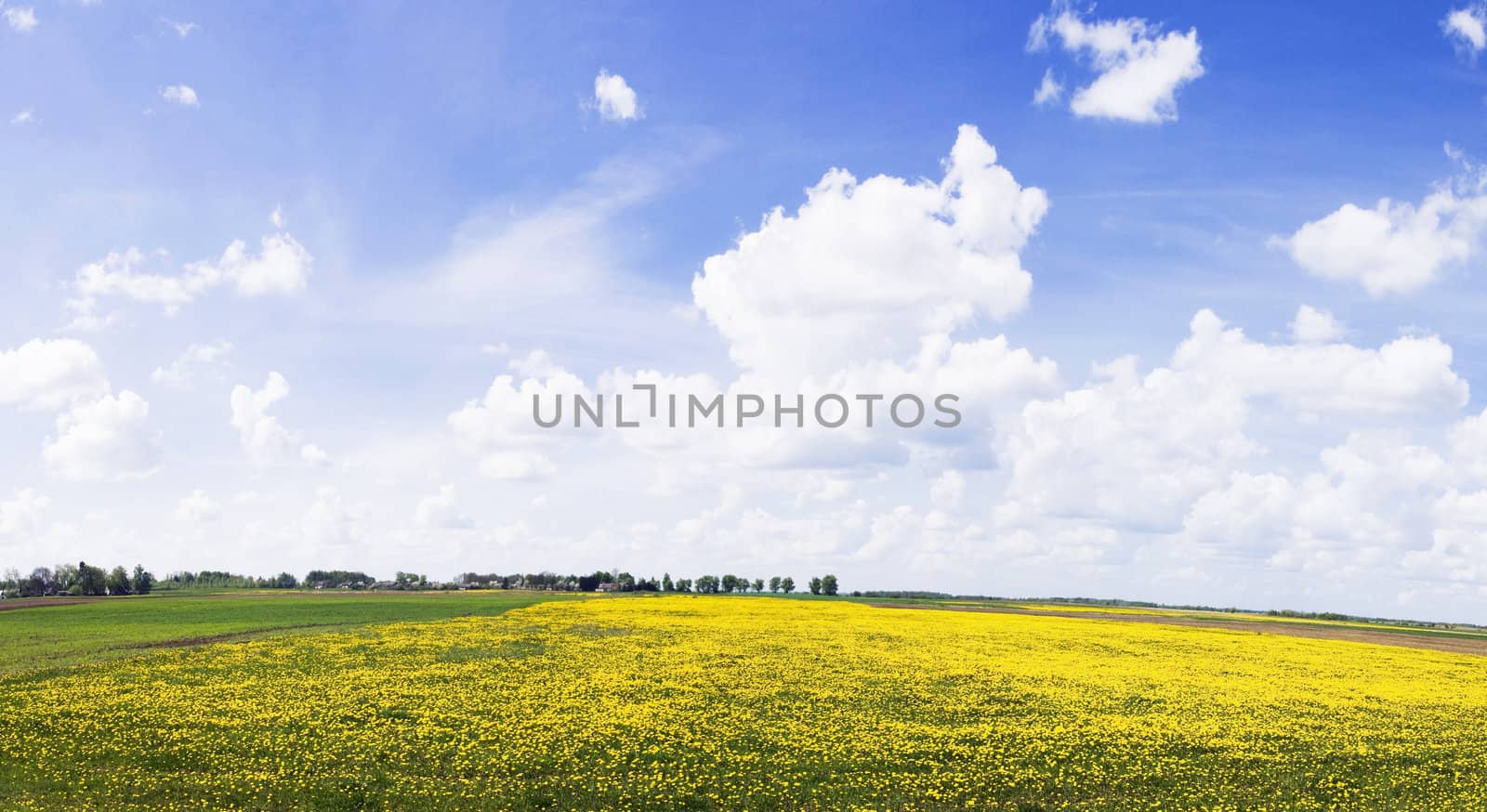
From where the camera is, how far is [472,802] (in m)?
21.4

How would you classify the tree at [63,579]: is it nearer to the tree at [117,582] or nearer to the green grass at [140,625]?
the tree at [117,582]

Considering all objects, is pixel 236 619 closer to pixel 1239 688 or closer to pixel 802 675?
pixel 802 675

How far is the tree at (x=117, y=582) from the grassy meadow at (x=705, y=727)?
459 ft

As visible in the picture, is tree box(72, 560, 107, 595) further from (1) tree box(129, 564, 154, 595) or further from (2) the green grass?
(2) the green grass

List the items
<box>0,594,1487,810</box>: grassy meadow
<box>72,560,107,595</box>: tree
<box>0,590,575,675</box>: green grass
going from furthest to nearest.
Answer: <box>72,560,107,595</box>: tree < <box>0,590,575,675</box>: green grass < <box>0,594,1487,810</box>: grassy meadow

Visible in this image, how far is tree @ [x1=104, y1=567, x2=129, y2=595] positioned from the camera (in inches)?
6501

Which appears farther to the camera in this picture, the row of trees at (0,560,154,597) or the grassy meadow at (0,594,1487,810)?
the row of trees at (0,560,154,597)

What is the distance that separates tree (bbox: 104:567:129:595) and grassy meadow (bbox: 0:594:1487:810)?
140m

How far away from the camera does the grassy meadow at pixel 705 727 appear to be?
22578 millimetres

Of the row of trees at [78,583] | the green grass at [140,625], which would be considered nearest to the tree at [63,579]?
the row of trees at [78,583]

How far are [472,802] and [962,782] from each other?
44.4 feet

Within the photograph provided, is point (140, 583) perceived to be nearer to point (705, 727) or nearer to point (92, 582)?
point (92, 582)

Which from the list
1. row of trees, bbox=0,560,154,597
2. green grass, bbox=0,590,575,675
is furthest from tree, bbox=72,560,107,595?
green grass, bbox=0,590,575,675

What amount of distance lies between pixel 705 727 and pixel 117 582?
189 m
